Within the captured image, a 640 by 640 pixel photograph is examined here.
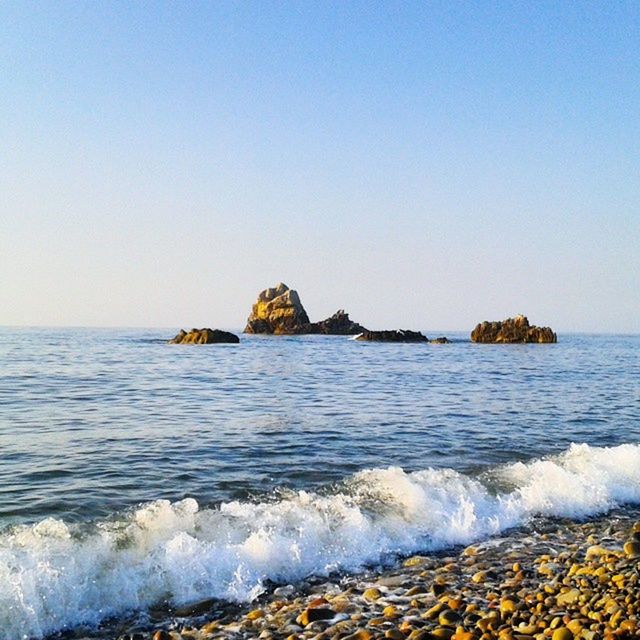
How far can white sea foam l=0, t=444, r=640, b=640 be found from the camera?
6.55 metres

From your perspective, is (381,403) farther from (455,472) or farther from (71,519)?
(71,519)

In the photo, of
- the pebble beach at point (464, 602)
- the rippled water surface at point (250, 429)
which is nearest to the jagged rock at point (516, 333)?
the rippled water surface at point (250, 429)

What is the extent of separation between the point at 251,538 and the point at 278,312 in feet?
377

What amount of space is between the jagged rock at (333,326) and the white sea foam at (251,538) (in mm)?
109798

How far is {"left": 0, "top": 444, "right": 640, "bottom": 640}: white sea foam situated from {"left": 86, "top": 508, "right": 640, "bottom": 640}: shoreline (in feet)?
1.54

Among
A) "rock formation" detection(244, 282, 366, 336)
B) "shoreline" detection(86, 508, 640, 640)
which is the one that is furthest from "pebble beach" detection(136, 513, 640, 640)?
"rock formation" detection(244, 282, 366, 336)

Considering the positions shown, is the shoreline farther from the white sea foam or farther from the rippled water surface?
the rippled water surface

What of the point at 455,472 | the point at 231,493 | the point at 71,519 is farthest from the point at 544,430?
the point at 71,519

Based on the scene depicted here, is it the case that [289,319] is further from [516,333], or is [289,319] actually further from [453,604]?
[453,604]

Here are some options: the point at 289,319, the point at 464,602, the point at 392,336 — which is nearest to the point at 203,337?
the point at 392,336

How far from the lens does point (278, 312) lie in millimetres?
122250

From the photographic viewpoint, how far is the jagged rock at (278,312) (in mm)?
120875

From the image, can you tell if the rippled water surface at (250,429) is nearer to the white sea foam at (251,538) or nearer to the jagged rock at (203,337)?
the white sea foam at (251,538)

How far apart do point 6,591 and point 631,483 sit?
1159 centimetres
